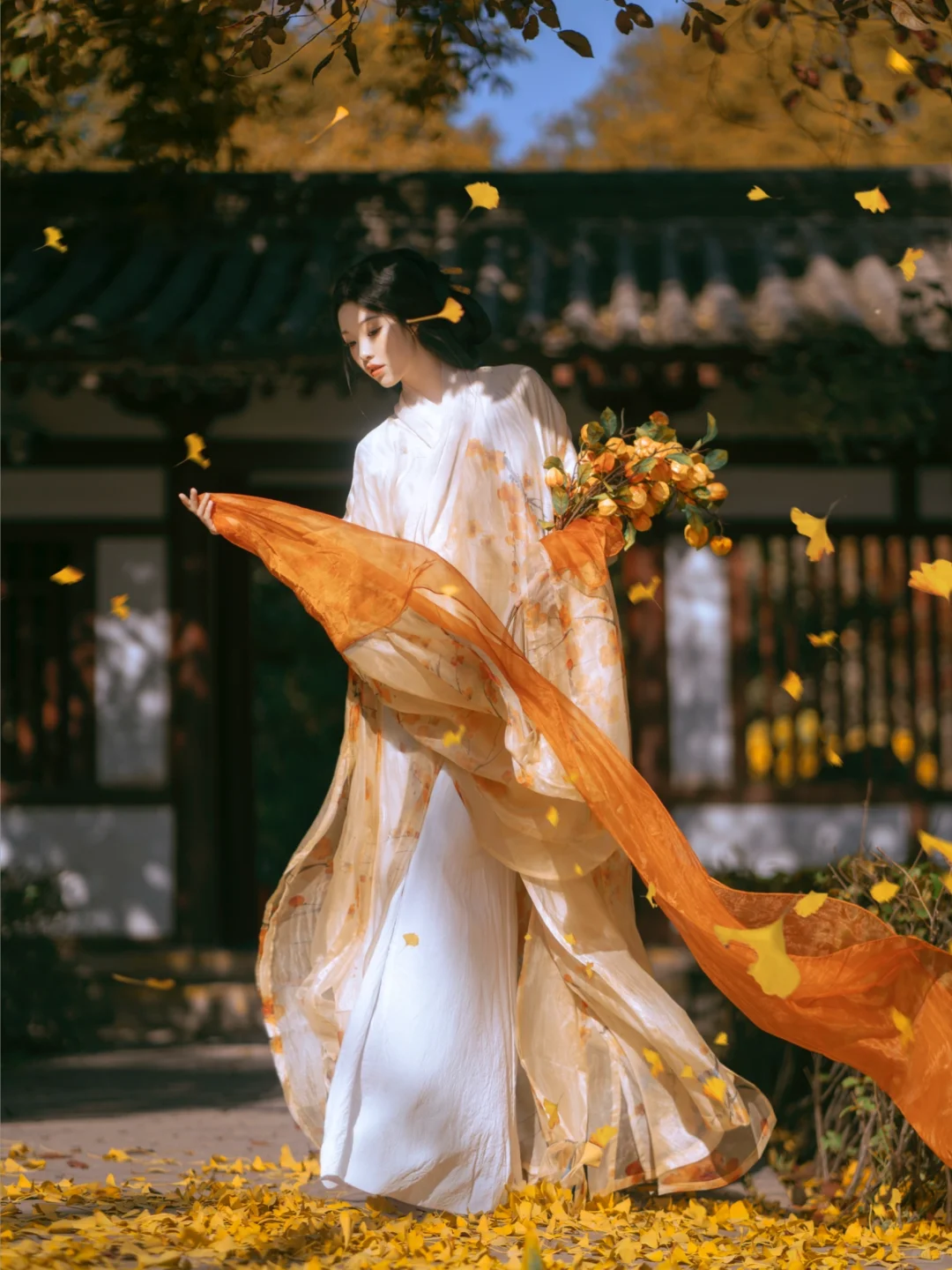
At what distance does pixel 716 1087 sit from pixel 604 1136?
11.9 inches

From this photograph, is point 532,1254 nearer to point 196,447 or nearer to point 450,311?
point 450,311

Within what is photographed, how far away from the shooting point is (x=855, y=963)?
3486 mm

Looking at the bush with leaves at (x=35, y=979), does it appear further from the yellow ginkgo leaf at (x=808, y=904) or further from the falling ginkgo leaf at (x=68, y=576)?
the yellow ginkgo leaf at (x=808, y=904)

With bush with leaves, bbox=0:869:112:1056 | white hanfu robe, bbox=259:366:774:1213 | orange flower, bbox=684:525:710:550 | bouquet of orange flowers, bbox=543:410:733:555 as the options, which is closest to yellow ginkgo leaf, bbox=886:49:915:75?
bouquet of orange flowers, bbox=543:410:733:555

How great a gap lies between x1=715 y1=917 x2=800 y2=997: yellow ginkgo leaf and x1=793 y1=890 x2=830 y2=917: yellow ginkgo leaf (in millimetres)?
193

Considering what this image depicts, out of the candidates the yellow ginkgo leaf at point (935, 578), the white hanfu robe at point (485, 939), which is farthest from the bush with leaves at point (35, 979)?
the yellow ginkgo leaf at point (935, 578)

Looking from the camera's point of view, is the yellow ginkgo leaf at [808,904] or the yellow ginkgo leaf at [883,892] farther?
the yellow ginkgo leaf at [883,892]

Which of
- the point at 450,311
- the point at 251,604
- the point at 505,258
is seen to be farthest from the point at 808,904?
the point at 505,258

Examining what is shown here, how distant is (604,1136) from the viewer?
366cm

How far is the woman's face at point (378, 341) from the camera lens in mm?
3814

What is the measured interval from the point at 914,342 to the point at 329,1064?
4.57 metres

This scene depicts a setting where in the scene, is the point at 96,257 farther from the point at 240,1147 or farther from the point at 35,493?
the point at 240,1147

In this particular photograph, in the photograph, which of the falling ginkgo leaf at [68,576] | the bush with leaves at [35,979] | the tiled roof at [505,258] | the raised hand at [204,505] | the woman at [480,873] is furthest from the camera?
the falling ginkgo leaf at [68,576]

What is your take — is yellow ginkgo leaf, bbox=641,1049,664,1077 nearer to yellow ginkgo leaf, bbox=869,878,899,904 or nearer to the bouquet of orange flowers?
yellow ginkgo leaf, bbox=869,878,899,904
